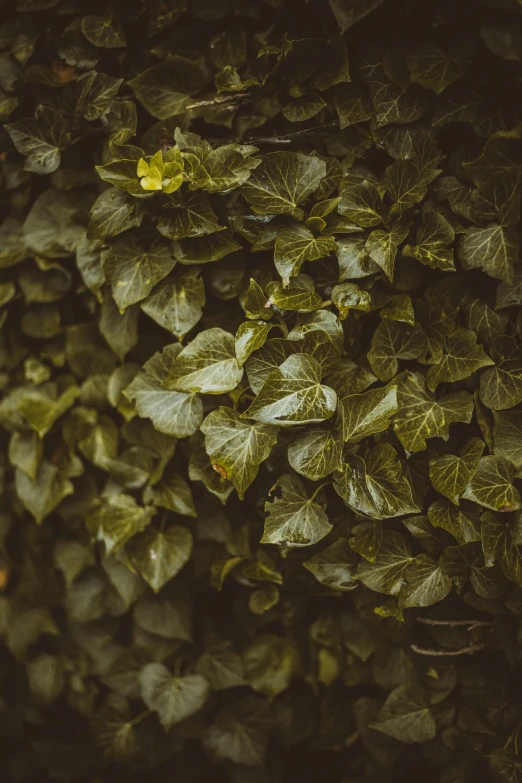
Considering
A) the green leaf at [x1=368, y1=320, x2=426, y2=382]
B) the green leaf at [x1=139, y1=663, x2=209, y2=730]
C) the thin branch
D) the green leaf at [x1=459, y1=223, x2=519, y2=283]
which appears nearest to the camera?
the green leaf at [x1=459, y1=223, x2=519, y2=283]

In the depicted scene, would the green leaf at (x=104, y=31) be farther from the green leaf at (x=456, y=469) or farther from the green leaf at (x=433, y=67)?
the green leaf at (x=456, y=469)

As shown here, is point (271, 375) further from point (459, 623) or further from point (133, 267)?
point (459, 623)

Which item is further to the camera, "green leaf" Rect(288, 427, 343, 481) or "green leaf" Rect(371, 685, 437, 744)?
"green leaf" Rect(371, 685, 437, 744)

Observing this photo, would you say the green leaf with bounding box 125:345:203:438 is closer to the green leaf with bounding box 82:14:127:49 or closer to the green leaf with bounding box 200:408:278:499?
the green leaf with bounding box 200:408:278:499

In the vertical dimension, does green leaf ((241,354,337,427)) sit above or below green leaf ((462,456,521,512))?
above

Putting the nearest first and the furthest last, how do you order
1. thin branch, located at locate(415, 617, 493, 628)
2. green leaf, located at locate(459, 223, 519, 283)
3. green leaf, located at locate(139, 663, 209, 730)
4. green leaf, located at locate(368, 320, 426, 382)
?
green leaf, located at locate(459, 223, 519, 283) → green leaf, located at locate(368, 320, 426, 382) → thin branch, located at locate(415, 617, 493, 628) → green leaf, located at locate(139, 663, 209, 730)

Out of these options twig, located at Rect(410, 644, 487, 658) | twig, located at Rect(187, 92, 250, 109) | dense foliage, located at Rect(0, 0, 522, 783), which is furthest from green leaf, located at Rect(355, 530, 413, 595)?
twig, located at Rect(187, 92, 250, 109)

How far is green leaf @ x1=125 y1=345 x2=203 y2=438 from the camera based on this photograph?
119cm

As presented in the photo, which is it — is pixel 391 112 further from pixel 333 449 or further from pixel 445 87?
pixel 333 449

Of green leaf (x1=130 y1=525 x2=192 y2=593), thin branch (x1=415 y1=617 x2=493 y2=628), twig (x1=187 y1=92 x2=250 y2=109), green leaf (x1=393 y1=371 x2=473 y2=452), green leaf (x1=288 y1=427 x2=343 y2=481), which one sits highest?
twig (x1=187 y1=92 x2=250 y2=109)

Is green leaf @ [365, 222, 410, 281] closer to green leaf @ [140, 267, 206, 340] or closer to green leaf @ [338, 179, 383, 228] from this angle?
green leaf @ [338, 179, 383, 228]

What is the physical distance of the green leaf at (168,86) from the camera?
3.81 feet

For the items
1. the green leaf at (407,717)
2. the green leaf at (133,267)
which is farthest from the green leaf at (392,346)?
the green leaf at (407,717)

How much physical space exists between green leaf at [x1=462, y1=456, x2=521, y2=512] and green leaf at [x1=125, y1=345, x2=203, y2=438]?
57cm
